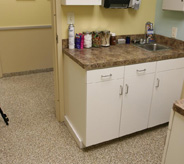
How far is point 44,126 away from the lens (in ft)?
8.41

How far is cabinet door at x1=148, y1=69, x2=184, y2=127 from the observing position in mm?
2266

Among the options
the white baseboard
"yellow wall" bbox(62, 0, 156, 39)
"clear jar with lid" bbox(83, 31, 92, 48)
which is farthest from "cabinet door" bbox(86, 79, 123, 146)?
"yellow wall" bbox(62, 0, 156, 39)

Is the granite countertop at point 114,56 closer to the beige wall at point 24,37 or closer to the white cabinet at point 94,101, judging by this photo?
the white cabinet at point 94,101

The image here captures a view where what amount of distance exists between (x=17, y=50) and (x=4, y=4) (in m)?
0.79

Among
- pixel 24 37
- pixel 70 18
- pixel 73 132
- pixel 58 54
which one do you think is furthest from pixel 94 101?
pixel 24 37

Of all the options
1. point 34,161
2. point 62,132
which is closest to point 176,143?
point 34,161

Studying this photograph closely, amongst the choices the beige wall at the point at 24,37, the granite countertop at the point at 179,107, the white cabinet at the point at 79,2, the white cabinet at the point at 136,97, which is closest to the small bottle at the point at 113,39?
the white cabinet at the point at 79,2

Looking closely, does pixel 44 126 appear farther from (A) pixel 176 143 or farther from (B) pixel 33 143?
(A) pixel 176 143

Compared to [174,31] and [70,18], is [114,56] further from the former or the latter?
[174,31]

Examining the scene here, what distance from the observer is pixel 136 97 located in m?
2.18

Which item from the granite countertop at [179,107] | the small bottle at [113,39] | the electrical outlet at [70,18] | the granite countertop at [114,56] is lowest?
the granite countertop at [179,107]

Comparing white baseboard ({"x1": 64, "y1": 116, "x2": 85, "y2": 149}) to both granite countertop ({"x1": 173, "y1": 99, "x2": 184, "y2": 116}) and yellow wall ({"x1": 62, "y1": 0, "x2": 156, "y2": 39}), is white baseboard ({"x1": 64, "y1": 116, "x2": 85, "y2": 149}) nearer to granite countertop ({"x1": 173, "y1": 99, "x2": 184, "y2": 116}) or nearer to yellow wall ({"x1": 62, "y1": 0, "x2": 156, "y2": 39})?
yellow wall ({"x1": 62, "y1": 0, "x2": 156, "y2": 39})

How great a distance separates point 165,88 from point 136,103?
39 centimetres

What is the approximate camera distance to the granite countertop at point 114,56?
1871 mm
